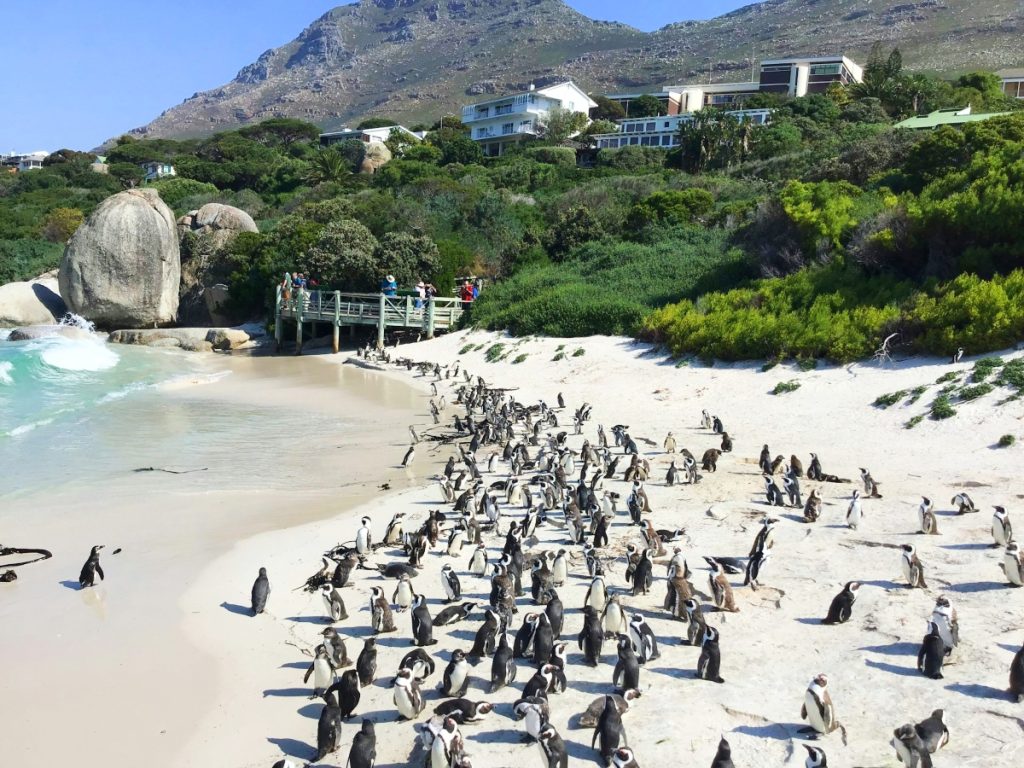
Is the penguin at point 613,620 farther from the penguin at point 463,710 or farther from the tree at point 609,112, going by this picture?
the tree at point 609,112

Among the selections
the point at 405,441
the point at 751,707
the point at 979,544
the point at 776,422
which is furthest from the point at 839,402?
the point at 751,707

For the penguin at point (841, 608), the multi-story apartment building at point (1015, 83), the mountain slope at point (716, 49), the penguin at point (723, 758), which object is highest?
the mountain slope at point (716, 49)

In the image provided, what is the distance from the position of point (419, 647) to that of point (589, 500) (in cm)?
441

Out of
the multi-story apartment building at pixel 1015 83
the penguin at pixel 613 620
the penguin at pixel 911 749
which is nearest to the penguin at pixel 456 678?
the penguin at pixel 613 620

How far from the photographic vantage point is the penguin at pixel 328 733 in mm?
6738

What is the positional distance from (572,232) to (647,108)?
189 feet

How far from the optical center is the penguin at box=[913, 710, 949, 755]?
6.14 meters

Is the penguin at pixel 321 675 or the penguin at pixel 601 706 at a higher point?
the penguin at pixel 601 706

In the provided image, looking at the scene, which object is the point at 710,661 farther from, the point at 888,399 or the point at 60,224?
the point at 60,224

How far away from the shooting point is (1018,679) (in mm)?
6809

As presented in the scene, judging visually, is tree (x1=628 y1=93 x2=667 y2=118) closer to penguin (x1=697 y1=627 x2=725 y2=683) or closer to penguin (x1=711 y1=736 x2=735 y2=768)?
penguin (x1=697 y1=627 x2=725 y2=683)

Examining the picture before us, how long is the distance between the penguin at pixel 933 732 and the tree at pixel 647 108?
298 ft

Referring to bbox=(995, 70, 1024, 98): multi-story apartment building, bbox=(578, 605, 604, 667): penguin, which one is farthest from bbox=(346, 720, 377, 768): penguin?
bbox=(995, 70, 1024, 98): multi-story apartment building

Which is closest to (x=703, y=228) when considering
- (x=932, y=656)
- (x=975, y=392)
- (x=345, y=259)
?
(x=345, y=259)
